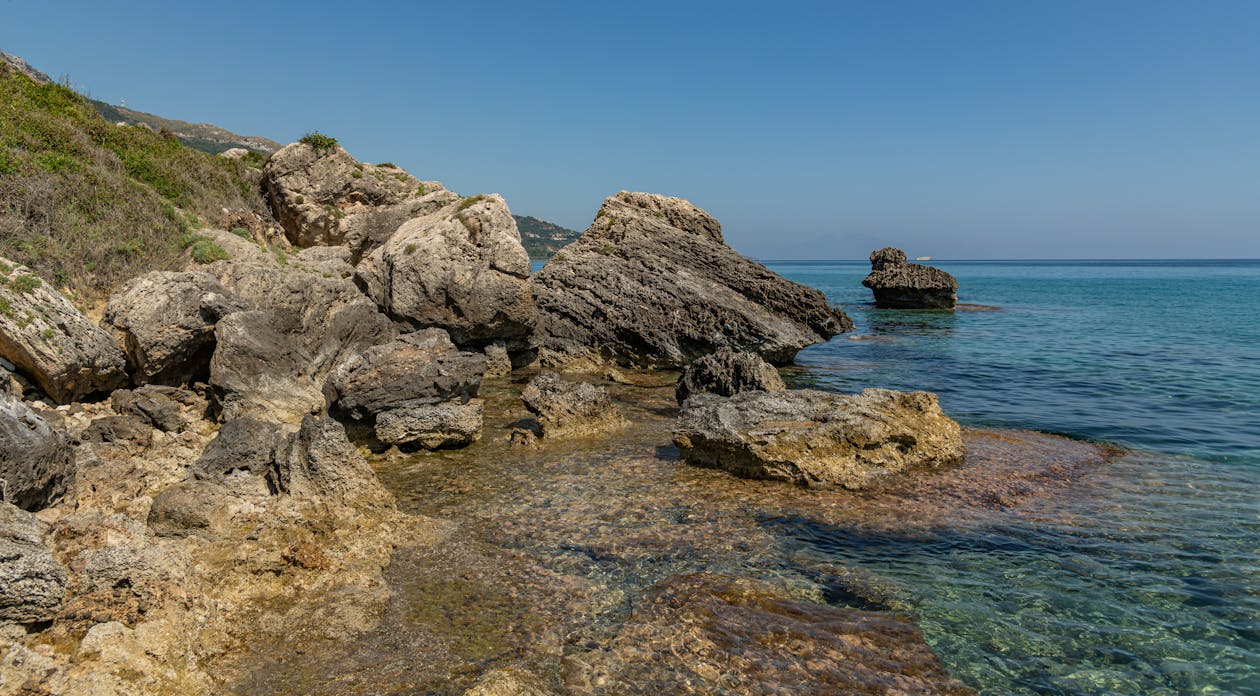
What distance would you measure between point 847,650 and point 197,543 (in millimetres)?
8090

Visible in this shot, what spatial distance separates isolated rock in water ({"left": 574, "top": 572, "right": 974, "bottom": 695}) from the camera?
22.2ft

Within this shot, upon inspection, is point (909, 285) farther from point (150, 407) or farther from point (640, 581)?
point (150, 407)

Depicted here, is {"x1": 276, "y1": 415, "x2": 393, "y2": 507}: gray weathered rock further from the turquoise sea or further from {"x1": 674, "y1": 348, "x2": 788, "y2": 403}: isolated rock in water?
{"x1": 674, "y1": 348, "x2": 788, "y2": 403}: isolated rock in water

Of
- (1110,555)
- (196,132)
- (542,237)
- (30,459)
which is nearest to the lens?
(30,459)

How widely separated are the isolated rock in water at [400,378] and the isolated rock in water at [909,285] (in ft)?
170

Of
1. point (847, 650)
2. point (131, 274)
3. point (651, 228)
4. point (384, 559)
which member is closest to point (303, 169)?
point (131, 274)

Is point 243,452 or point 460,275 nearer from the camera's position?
point 243,452

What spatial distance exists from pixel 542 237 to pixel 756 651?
14121 centimetres

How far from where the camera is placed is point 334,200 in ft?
97.9

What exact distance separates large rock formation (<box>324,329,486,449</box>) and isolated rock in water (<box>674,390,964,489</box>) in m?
5.15

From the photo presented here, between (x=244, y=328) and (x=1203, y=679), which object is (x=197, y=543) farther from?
(x=1203, y=679)

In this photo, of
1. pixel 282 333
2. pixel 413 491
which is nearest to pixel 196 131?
pixel 282 333

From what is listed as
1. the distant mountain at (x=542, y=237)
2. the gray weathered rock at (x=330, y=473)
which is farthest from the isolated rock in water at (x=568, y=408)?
the distant mountain at (x=542, y=237)

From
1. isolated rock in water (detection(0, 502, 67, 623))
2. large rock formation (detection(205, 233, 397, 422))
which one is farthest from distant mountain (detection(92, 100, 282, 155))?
isolated rock in water (detection(0, 502, 67, 623))
